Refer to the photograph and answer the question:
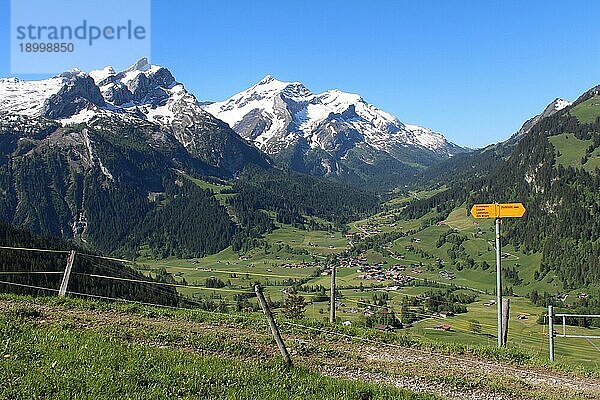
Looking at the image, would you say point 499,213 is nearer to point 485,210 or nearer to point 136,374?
point 485,210

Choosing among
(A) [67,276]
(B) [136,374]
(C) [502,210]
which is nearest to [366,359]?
(B) [136,374]

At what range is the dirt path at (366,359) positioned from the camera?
52.9 feet

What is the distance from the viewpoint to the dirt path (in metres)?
16.1

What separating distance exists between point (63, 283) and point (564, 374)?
69.2 ft

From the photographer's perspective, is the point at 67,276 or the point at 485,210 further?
the point at 67,276

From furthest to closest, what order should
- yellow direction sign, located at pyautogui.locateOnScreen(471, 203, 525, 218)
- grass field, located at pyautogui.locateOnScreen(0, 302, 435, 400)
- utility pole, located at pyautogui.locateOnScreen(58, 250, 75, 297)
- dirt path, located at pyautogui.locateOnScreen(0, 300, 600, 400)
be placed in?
1. utility pole, located at pyautogui.locateOnScreen(58, 250, 75, 297)
2. yellow direction sign, located at pyautogui.locateOnScreen(471, 203, 525, 218)
3. dirt path, located at pyautogui.locateOnScreen(0, 300, 600, 400)
4. grass field, located at pyautogui.locateOnScreen(0, 302, 435, 400)

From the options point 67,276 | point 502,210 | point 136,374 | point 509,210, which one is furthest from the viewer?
point 67,276

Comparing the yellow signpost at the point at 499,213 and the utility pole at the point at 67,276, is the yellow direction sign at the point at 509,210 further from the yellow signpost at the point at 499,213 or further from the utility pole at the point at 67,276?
the utility pole at the point at 67,276

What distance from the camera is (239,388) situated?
13453 millimetres

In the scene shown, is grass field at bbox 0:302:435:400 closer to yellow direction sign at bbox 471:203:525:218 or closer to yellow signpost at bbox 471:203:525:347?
yellow signpost at bbox 471:203:525:347

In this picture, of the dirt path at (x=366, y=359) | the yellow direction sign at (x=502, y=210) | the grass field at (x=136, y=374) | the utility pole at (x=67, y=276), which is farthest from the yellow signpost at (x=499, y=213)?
the utility pole at (x=67, y=276)

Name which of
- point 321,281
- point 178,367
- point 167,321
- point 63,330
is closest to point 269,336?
point 167,321

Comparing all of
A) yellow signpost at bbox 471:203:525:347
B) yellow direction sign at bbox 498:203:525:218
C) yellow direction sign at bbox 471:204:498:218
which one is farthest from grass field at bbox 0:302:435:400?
yellow direction sign at bbox 498:203:525:218

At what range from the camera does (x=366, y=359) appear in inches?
712
